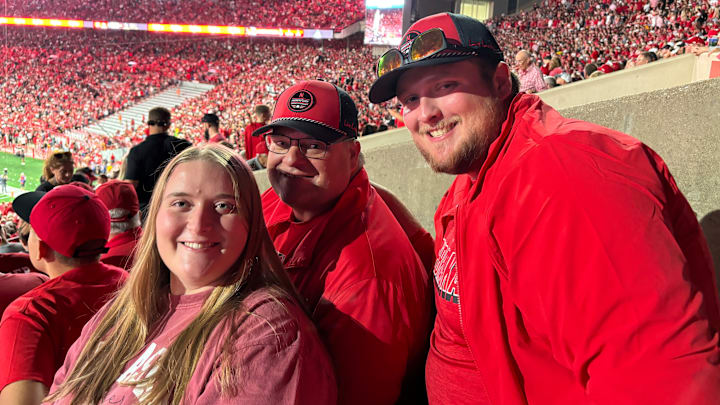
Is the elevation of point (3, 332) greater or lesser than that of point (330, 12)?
lesser

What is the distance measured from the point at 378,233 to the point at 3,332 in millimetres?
1408

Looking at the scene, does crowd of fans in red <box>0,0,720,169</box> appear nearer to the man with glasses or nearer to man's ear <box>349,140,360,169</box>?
man's ear <box>349,140,360,169</box>

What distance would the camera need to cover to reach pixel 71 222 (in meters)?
2.19

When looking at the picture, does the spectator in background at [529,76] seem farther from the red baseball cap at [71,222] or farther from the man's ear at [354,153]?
the red baseball cap at [71,222]

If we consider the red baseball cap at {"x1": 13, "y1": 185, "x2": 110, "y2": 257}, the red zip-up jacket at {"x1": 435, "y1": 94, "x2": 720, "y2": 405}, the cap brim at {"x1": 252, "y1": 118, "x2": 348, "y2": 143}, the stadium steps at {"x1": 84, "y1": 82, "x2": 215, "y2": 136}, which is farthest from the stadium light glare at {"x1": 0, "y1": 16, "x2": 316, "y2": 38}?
the red zip-up jacket at {"x1": 435, "y1": 94, "x2": 720, "y2": 405}

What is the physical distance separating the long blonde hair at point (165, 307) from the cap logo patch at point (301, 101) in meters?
0.54

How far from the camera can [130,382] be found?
4.54 feet

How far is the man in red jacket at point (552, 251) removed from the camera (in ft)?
2.96

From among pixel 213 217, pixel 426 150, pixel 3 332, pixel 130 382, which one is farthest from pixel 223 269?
pixel 3 332

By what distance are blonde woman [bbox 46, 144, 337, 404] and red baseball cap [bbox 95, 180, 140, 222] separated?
67.4 inches

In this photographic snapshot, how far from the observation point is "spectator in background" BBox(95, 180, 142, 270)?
10.4 feet

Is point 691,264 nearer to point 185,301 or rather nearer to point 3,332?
point 185,301

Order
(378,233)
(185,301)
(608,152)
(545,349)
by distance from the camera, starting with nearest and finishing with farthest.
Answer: (608,152) → (545,349) → (185,301) → (378,233)

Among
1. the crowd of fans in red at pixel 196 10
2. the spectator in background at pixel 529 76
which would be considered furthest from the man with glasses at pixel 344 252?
the crowd of fans in red at pixel 196 10
